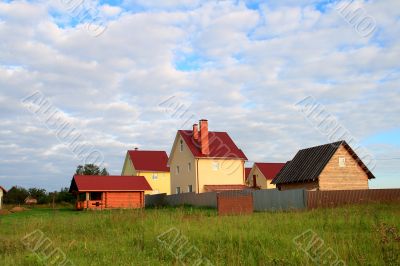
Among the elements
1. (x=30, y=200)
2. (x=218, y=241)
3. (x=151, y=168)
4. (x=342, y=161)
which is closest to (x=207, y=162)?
(x=151, y=168)

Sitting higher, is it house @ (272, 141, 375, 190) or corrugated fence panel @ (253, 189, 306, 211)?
house @ (272, 141, 375, 190)

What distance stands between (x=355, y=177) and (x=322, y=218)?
21.6 meters

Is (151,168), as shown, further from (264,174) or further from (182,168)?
(264,174)

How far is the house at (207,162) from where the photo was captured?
140 feet

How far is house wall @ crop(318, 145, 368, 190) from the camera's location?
107 ft

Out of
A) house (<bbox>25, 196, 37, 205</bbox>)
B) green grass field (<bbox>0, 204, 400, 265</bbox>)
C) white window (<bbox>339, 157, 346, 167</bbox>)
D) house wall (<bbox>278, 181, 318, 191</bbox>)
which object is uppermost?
white window (<bbox>339, 157, 346, 167</bbox>)

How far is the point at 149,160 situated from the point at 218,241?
149ft

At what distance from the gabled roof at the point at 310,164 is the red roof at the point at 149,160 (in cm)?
2092

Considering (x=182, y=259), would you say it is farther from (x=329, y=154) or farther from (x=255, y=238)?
(x=329, y=154)

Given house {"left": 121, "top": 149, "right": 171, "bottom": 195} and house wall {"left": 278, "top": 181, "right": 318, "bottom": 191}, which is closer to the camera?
house wall {"left": 278, "top": 181, "right": 318, "bottom": 191}

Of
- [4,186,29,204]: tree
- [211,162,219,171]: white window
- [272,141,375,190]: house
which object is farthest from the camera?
[4,186,29,204]: tree

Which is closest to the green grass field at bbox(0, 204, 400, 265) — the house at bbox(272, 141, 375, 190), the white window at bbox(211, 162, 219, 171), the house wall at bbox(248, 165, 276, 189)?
the house at bbox(272, 141, 375, 190)

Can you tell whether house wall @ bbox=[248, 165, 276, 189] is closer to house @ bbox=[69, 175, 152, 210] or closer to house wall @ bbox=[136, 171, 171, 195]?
house wall @ bbox=[136, 171, 171, 195]

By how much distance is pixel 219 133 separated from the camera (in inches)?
1855
